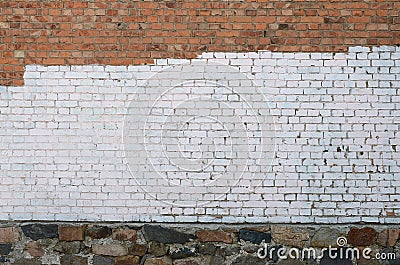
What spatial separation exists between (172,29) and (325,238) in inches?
101

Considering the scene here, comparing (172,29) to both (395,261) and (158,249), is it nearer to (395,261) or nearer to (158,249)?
(158,249)

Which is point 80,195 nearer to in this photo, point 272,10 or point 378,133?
point 272,10

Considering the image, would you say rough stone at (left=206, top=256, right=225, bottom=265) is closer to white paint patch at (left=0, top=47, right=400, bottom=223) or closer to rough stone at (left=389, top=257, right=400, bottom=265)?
white paint patch at (left=0, top=47, right=400, bottom=223)

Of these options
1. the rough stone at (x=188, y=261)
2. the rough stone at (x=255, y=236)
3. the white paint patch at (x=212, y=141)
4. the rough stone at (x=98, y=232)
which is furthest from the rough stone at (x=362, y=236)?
the rough stone at (x=98, y=232)

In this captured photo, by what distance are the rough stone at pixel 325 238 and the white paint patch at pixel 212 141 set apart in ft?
0.39

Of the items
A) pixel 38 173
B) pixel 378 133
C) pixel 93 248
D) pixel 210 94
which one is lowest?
pixel 93 248

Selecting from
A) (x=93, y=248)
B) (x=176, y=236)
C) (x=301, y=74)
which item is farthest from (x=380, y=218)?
(x=93, y=248)

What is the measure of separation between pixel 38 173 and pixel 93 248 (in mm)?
934

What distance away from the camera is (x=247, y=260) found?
5336mm

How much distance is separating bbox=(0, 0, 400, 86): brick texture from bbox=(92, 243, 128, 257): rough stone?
1.83 m

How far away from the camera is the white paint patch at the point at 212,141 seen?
5289mm

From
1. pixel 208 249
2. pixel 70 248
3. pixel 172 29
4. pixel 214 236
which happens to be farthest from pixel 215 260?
pixel 172 29

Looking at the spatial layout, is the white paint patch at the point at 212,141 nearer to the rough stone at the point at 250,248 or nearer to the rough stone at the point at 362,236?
the rough stone at the point at 362,236

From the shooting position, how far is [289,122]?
5309 mm
